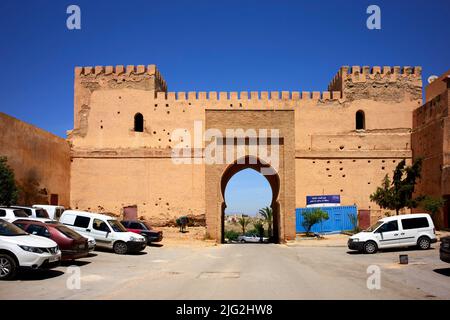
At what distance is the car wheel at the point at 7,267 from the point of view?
9961 millimetres

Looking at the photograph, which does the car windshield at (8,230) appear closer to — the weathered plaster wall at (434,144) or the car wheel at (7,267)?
the car wheel at (7,267)

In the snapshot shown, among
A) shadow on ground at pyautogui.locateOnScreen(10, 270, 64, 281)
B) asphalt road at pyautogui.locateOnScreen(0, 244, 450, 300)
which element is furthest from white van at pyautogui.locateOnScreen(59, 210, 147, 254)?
shadow on ground at pyautogui.locateOnScreen(10, 270, 64, 281)

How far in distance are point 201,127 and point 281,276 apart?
2146cm

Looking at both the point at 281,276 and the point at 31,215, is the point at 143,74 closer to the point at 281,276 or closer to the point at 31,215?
the point at 31,215

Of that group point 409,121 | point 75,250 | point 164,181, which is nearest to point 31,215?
point 75,250

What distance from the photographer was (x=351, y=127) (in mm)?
32531

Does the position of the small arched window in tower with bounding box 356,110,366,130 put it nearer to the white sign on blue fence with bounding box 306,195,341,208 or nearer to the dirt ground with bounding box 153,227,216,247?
the white sign on blue fence with bounding box 306,195,341,208

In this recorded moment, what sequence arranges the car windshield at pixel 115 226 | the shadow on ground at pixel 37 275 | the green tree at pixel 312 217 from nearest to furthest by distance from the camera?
1. the shadow on ground at pixel 37 275
2. the car windshield at pixel 115 226
3. the green tree at pixel 312 217

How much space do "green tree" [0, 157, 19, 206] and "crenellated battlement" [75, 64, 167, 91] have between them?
13.5 meters

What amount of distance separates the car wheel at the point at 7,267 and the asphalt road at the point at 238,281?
233 mm

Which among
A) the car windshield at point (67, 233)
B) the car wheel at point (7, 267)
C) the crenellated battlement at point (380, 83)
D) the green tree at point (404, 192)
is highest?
the crenellated battlement at point (380, 83)

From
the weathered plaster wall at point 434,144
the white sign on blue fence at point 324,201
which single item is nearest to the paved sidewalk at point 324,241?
the white sign on blue fence at point 324,201

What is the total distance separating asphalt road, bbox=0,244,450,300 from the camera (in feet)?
27.8
